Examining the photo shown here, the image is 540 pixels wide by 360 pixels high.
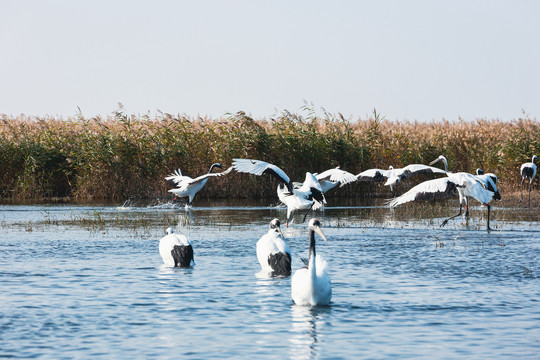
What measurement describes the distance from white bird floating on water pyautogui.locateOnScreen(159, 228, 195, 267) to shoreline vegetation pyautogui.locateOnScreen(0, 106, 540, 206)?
1679cm

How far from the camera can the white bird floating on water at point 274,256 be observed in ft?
36.0

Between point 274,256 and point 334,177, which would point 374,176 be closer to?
point 334,177

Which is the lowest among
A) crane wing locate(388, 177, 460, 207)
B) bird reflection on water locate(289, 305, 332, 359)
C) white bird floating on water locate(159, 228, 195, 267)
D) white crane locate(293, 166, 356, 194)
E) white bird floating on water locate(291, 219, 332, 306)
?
bird reflection on water locate(289, 305, 332, 359)

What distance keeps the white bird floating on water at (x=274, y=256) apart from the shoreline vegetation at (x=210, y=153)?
17.3 m

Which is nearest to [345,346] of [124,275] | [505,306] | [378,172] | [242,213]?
[505,306]

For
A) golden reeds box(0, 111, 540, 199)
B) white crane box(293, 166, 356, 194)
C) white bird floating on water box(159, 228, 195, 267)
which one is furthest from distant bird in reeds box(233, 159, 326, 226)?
golden reeds box(0, 111, 540, 199)

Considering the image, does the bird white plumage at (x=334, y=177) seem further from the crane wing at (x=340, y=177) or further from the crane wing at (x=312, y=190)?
the crane wing at (x=312, y=190)

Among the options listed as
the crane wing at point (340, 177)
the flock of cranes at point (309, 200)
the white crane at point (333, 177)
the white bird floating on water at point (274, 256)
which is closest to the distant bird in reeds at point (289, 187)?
the flock of cranes at point (309, 200)

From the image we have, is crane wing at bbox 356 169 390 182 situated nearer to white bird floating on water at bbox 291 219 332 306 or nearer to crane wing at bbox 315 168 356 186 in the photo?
crane wing at bbox 315 168 356 186

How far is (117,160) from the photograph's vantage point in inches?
1139

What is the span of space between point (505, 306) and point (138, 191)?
70.1ft

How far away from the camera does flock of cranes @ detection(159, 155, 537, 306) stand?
8.76m

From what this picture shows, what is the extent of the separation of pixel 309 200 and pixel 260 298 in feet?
28.6

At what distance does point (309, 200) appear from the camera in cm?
1798
